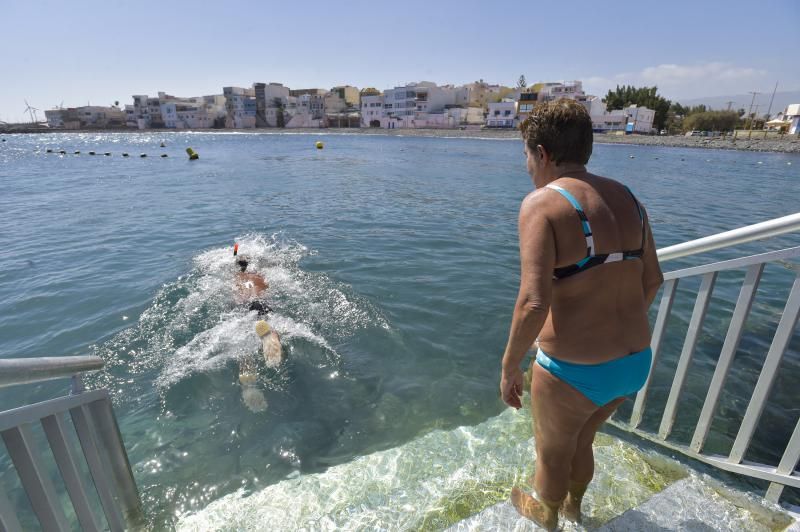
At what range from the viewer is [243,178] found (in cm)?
2408

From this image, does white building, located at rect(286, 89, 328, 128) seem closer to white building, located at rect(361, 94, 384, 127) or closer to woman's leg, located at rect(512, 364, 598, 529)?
white building, located at rect(361, 94, 384, 127)

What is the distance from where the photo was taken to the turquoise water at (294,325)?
4.09 meters

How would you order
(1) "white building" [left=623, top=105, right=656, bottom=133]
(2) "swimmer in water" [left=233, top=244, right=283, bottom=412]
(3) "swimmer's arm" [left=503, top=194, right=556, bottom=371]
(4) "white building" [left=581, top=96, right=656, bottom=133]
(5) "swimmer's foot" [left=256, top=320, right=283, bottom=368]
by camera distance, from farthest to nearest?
(4) "white building" [left=581, top=96, right=656, bottom=133] → (1) "white building" [left=623, top=105, right=656, bottom=133] → (5) "swimmer's foot" [left=256, top=320, right=283, bottom=368] → (2) "swimmer in water" [left=233, top=244, right=283, bottom=412] → (3) "swimmer's arm" [left=503, top=194, right=556, bottom=371]

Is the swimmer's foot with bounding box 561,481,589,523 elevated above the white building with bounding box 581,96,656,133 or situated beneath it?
situated beneath

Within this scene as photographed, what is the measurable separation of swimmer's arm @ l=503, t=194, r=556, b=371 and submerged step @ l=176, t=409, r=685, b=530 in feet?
5.21

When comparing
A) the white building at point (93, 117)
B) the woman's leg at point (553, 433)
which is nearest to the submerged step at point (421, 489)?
the woman's leg at point (553, 433)

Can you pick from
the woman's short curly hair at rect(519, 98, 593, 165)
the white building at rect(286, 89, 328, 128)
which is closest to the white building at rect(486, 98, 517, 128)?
the white building at rect(286, 89, 328, 128)

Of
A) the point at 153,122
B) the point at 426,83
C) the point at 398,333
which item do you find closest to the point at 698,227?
the point at 398,333

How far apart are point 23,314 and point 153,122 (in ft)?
458

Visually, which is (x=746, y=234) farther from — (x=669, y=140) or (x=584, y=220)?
(x=669, y=140)

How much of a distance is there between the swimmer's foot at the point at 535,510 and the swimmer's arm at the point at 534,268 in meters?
1.27

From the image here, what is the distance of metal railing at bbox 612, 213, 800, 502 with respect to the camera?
2.15m

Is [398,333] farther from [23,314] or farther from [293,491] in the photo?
[23,314]

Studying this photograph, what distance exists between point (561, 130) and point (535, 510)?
7.35 feet
